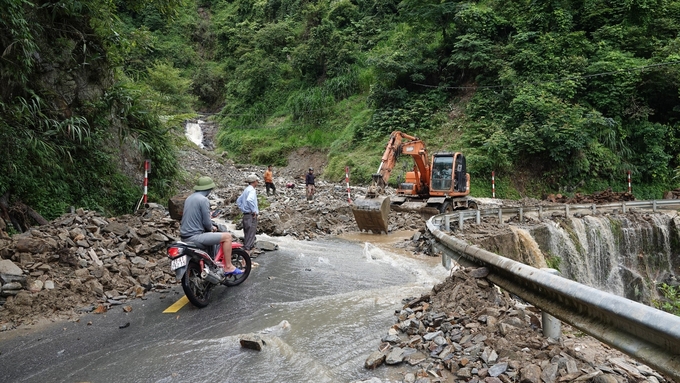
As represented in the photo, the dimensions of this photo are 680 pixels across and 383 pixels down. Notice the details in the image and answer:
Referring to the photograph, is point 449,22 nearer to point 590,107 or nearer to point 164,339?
A: point 590,107

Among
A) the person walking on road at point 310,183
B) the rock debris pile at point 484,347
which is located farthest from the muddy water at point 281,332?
the person walking on road at point 310,183

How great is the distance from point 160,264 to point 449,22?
2648 cm

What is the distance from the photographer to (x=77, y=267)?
251 inches

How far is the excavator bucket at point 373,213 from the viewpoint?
41.1 feet

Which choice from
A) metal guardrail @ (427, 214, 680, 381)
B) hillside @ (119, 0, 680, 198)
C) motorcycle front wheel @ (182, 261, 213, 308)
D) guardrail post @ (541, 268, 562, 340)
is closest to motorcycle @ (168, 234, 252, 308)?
motorcycle front wheel @ (182, 261, 213, 308)

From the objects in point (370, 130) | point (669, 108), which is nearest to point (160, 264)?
point (370, 130)

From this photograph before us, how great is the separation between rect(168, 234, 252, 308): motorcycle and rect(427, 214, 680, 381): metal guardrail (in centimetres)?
388

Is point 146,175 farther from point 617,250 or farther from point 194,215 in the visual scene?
point 617,250

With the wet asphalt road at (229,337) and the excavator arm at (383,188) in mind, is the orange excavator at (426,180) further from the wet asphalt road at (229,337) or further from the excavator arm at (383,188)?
the wet asphalt road at (229,337)

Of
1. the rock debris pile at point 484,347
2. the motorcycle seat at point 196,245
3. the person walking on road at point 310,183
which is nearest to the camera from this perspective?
the rock debris pile at point 484,347

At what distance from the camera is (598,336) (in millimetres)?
2387

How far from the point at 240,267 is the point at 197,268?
52.4 inches

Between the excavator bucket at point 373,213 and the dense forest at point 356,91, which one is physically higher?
the dense forest at point 356,91

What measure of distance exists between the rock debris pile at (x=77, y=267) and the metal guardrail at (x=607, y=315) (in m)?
5.25
